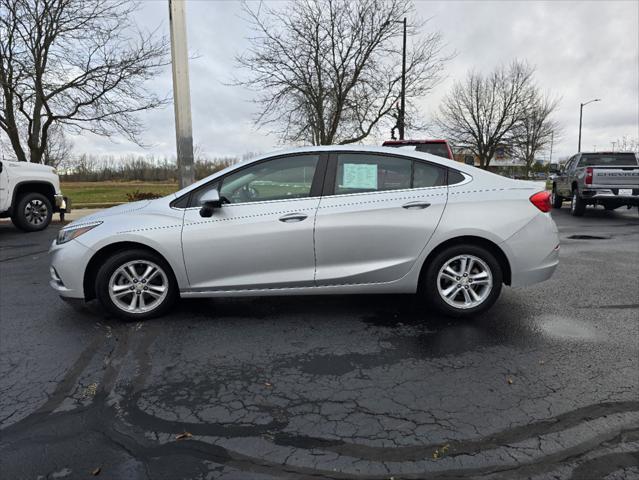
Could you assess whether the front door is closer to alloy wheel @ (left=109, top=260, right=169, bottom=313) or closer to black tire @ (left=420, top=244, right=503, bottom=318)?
alloy wheel @ (left=109, top=260, right=169, bottom=313)

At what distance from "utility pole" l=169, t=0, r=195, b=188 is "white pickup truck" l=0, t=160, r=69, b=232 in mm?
3337

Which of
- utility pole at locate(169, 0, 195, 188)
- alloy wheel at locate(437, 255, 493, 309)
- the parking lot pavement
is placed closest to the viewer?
the parking lot pavement

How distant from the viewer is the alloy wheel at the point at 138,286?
4.23 meters

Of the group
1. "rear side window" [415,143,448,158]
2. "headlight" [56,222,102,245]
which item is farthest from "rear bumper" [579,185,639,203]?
"headlight" [56,222,102,245]

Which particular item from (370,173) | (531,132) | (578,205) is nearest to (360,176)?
(370,173)

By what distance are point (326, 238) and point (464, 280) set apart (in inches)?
52.1

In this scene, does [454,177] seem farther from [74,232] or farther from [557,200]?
[557,200]

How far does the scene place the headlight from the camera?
428 cm

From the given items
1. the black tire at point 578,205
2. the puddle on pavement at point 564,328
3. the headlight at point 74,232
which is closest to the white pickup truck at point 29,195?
the headlight at point 74,232

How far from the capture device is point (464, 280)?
4227 millimetres

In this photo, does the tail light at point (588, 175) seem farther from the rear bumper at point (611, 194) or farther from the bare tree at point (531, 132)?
the bare tree at point (531, 132)

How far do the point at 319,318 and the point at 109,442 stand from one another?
2.26 metres

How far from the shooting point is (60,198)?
1089cm

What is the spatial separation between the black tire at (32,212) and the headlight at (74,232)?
7.13 meters
